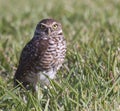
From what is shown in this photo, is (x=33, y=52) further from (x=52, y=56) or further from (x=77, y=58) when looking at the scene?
(x=77, y=58)

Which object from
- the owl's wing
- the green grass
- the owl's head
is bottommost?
the green grass

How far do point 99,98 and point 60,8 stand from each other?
597 cm

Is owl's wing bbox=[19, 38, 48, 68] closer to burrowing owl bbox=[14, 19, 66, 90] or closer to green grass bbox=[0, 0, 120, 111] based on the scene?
burrowing owl bbox=[14, 19, 66, 90]

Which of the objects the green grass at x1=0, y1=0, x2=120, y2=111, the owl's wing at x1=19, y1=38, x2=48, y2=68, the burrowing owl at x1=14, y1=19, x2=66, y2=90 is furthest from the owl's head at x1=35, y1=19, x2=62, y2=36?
the green grass at x1=0, y1=0, x2=120, y2=111

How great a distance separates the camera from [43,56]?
239 inches

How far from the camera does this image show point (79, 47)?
695 cm

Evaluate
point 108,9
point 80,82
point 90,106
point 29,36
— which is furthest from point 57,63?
point 108,9

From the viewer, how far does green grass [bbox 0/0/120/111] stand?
5.07 meters

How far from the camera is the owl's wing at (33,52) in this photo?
20.0ft

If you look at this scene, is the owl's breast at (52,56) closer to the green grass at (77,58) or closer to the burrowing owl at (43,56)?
the burrowing owl at (43,56)

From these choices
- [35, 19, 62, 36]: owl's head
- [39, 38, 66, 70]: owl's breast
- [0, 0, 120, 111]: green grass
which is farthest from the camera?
[35, 19, 62, 36]: owl's head

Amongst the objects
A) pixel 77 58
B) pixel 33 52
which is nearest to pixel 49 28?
pixel 33 52

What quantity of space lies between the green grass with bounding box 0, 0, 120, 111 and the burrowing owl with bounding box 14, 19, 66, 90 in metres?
0.13

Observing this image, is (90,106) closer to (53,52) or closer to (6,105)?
(6,105)
